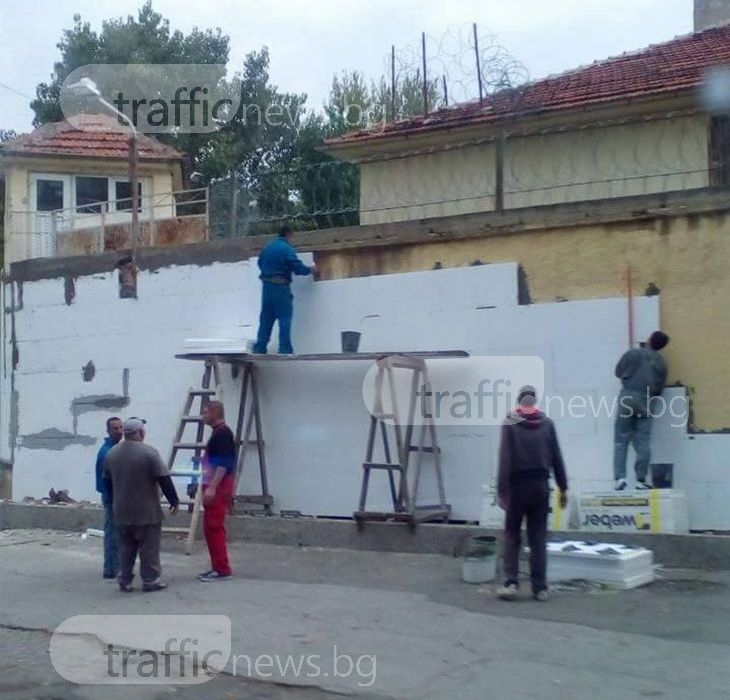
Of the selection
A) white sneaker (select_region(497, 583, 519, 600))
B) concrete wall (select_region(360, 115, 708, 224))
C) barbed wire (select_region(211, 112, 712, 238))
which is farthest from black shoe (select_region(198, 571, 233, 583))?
concrete wall (select_region(360, 115, 708, 224))

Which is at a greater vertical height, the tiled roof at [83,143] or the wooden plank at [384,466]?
the tiled roof at [83,143]

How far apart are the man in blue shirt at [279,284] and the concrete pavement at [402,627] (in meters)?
2.71

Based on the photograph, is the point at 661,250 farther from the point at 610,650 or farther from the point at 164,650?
the point at 164,650

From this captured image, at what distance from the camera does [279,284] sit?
13.1 metres

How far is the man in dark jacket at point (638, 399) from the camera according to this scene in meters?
10.9

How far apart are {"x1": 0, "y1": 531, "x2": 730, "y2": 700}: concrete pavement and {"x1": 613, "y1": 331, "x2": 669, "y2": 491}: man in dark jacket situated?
4.76 ft

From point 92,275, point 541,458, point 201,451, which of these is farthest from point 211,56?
point 541,458

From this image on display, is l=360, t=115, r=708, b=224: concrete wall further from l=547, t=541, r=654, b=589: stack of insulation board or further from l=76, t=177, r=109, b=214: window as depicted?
l=76, t=177, r=109, b=214: window

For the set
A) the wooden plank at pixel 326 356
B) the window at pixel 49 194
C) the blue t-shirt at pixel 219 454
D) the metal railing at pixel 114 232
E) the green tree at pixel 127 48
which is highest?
the green tree at pixel 127 48

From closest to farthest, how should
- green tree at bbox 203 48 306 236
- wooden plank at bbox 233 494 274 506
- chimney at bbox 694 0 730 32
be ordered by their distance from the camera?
1. wooden plank at bbox 233 494 274 506
2. chimney at bbox 694 0 730 32
3. green tree at bbox 203 48 306 236

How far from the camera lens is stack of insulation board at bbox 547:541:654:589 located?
30.6 ft

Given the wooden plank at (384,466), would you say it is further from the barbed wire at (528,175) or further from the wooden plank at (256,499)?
the barbed wire at (528,175)

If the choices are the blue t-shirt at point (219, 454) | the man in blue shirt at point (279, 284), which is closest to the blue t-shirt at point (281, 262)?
the man in blue shirt at point (279, 284)

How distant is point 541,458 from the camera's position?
8984 millimetres
